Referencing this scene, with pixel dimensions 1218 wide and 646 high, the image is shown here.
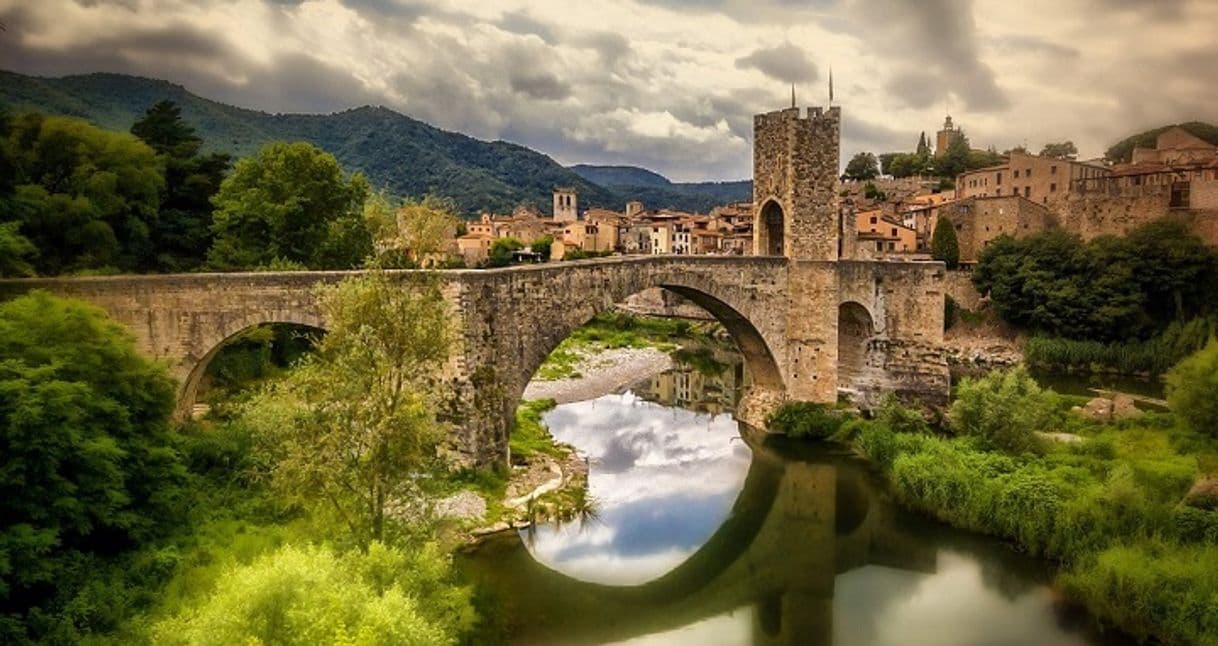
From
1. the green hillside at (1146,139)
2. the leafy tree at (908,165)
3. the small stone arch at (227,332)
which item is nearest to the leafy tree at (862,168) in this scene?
the leafy tree at (908,165)

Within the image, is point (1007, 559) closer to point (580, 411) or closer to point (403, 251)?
point (403, 251)

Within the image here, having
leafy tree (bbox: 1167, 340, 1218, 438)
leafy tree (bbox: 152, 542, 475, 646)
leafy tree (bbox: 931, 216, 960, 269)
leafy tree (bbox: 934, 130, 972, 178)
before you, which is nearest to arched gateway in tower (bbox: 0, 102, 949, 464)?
leafy tree (bbox: 152, 542, 475, 646)

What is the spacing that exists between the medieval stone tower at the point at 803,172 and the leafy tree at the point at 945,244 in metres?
21.2

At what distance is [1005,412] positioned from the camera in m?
17.8

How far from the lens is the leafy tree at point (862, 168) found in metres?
76.9

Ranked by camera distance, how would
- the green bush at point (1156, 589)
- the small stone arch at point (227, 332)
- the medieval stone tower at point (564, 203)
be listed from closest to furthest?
the green bush at point (1156, 589), the small stone arch at point (227, 332), the medieval stone tower at point (564, 203)

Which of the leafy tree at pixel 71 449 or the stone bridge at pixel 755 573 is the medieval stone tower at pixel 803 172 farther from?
the leafy tree at pixel 71 449

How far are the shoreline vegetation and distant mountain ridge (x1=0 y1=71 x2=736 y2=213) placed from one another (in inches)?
954

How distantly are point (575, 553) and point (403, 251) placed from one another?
6.59 metres

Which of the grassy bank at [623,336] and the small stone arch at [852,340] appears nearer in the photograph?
the small stone arch at [852,340]

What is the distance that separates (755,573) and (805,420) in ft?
26.4

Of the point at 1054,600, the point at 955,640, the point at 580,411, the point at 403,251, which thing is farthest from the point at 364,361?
the point at 580,411

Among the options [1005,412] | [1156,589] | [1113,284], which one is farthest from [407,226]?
[1113,284]

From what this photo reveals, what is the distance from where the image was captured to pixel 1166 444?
1748cm
